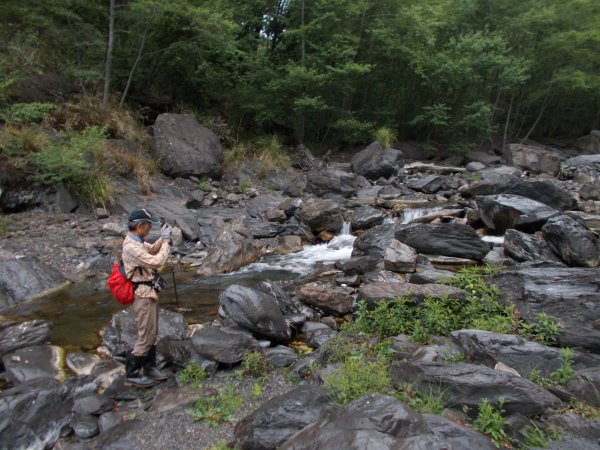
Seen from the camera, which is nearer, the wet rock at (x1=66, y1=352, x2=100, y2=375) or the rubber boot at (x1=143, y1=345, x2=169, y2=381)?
the rubber boot at (x1=143, y1=345, x2=169, y2=381)

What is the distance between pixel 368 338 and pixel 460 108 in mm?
19663

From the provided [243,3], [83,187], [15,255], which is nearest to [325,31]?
[243,3]

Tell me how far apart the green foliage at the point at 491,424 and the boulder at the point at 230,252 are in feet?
21.6

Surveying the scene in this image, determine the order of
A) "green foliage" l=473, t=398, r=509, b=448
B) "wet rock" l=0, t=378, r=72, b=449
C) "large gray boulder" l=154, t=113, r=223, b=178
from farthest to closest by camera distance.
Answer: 1. "large gray boulder" l=154, t=113, r=223, b=178
2. "wet rock" l=0, t=378, r=72, b=449
3. "green foliage" l=473, t=398, r=509, b=448

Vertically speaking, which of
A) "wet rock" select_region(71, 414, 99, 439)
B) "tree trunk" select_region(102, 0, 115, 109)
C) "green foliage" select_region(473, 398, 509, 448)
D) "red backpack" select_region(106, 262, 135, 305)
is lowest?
"wet rock" select_region(71, 414, 99, 439)

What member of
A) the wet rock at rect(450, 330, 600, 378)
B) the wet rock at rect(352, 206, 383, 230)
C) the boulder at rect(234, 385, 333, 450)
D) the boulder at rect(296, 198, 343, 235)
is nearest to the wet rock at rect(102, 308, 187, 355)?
the boulder at rect(234, 385, 333, 450)

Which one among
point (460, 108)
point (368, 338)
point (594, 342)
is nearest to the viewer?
point (594, 342)

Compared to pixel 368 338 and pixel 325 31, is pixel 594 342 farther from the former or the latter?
pixel 325 31

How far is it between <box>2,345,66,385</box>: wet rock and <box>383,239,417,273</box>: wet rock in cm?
536

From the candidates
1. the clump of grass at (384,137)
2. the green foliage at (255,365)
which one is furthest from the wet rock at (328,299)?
the clump of grass at (384,137)

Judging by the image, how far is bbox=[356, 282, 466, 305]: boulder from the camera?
5527 millimetres

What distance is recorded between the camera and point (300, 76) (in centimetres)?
1708

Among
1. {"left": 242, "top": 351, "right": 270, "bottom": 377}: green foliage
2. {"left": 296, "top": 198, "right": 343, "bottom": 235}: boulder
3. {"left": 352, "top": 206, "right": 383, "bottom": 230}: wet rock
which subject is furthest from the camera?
{"left": 352, "top": 206, "right": 383, "bottom": 230}: wet rock

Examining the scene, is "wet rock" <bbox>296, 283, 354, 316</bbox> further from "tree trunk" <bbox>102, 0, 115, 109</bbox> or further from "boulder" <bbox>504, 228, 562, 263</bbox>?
"tree trunk" <bbox>102, 0, 115, 109</bbox>
